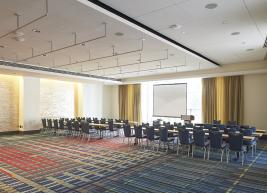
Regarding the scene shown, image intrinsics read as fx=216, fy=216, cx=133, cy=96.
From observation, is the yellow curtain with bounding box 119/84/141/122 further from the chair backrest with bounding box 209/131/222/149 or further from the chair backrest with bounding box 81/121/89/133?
the chair backrest with bounding box 209/131/222/149

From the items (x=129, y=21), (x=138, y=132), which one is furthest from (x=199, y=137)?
(x=129, y=21)

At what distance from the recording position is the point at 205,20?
547 cm

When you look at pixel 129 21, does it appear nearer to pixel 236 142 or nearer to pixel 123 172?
pixel 123 172

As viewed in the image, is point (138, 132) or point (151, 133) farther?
point (138, 132)

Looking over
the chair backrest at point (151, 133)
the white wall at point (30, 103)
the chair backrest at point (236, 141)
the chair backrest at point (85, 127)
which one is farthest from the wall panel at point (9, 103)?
the chair backrest at point (236, 141)

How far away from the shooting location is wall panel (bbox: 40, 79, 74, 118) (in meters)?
14.6

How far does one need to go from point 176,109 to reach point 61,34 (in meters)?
10.5

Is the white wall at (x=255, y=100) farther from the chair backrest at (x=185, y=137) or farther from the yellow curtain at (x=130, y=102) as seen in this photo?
the yellow curtain at (x=130, y=102)

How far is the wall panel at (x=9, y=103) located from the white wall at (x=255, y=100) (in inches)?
533

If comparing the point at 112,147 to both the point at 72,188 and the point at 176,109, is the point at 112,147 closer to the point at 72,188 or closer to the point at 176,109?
the point at 72,188

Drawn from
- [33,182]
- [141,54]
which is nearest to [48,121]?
[141,54]

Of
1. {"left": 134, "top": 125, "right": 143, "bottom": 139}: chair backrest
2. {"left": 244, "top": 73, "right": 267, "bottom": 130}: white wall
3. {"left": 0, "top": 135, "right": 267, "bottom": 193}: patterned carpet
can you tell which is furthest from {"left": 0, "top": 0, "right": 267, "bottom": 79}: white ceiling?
{"left": 0, "top": 135, "right": 267, "bottom": 193}: patterned carpet

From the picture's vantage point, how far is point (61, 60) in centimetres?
1003

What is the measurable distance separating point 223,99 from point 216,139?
6512 millimetres
